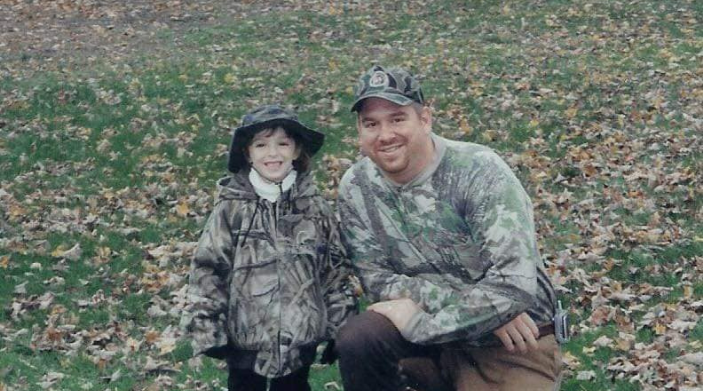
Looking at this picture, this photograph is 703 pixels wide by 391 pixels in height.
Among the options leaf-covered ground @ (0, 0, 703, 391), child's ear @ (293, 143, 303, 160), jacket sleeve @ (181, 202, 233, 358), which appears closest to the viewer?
jacket sleeve @ (181, 202, 233, 358)

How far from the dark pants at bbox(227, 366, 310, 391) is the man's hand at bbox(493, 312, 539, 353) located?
3.56ft

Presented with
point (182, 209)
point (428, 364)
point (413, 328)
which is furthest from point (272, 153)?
point (182, 209)

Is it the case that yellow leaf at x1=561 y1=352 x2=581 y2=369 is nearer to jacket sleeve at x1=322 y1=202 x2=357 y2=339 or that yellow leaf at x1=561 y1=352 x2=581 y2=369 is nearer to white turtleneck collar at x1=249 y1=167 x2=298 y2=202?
jacket sleeve at x1=322 y1=202 x2=357 y2=339

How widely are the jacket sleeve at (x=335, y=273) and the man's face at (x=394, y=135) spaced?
55 centimetres

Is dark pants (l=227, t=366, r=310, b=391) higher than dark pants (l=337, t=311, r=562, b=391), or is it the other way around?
dark pants (l=337, t=311, r=562, b=391)

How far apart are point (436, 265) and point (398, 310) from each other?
316 mm

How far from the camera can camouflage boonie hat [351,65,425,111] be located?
4309mm

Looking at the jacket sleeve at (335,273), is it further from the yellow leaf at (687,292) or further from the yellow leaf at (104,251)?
the yellow leaf at (104,251)

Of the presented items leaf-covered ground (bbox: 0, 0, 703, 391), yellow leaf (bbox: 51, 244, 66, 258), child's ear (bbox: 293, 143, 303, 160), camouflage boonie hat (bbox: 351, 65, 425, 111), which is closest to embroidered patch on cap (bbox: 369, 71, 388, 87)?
camouflage boonie hat (bbox: 351, 65, 425, 111)

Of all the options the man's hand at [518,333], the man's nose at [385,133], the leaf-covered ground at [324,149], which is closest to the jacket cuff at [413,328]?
the man's hand at [518,333]

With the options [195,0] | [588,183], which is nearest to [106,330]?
[588,183]

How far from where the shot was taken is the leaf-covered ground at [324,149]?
6.91 m

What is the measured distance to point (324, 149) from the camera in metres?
12.2

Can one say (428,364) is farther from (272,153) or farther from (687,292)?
(687,292)
